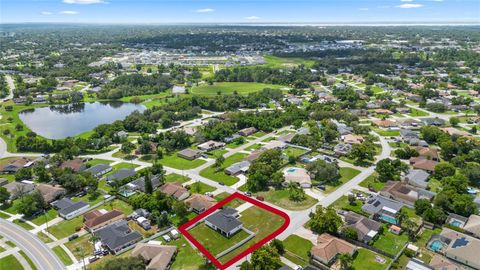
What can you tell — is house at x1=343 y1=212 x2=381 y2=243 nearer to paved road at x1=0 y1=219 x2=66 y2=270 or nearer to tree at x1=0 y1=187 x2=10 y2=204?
paved road at x1=0 y1=219 x2=66 y2=270

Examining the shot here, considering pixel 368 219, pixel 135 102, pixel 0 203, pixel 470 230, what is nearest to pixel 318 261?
pixel 368 219

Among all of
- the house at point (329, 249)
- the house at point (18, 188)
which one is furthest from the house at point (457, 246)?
the house at point (18, 188)

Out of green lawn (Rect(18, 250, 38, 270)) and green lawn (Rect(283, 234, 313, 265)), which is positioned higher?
green lawn (Rect(283, 234, 313, 265))

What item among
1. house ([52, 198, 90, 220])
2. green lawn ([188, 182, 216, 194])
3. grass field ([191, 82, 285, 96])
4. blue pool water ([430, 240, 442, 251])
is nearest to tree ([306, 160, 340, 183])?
green lawn ([188, 182, 216, 194])

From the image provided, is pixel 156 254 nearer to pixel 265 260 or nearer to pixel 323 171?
pixel 265 260

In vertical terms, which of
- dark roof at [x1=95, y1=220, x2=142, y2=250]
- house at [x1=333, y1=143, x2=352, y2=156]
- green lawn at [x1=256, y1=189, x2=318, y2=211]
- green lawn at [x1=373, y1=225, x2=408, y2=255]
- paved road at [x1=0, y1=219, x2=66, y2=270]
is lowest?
paved road at [x1=0, y1=219, x2=66, y2=270]

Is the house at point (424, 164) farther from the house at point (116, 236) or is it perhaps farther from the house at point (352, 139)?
the house at point (116, 236)
